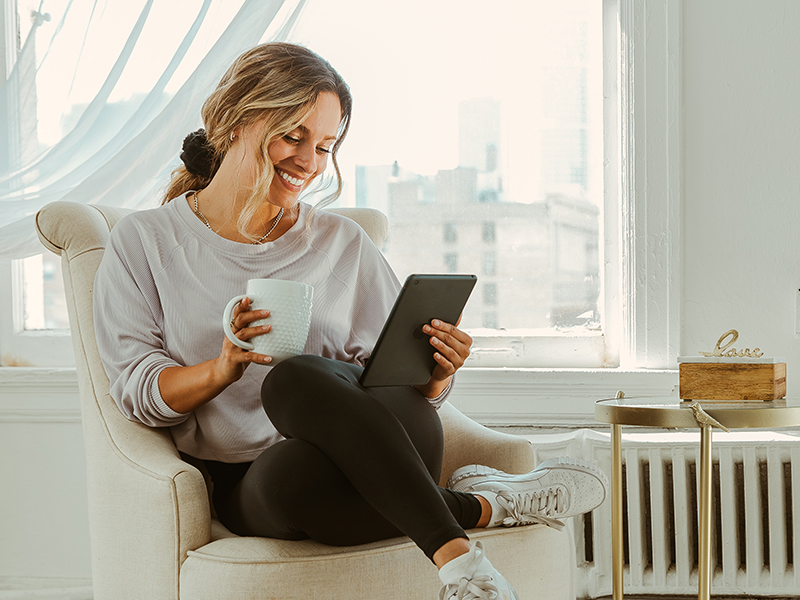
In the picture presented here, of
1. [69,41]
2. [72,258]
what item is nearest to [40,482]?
[72,258]

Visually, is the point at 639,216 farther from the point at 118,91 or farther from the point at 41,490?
the point at 41,490

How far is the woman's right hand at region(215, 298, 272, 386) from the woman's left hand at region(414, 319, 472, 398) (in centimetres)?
23

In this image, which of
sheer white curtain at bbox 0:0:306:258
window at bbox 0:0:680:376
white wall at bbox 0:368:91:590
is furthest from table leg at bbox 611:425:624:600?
white wall at bbox 0:368:91:590

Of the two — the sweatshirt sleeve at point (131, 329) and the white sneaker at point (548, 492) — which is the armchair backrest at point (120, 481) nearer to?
the sweatshirt sleeve at point (131, 329)

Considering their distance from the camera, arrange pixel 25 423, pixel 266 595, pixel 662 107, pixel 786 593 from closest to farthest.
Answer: pixel 266 595 → pixel 786 593 → pixel 662 107 → pixel 25 423

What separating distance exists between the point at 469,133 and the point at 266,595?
1.34 meters

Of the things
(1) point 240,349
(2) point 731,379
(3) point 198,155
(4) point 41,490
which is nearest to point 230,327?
(1) point 240,349

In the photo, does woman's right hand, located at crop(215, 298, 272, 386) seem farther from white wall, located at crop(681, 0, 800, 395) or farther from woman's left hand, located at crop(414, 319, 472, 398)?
white wall, located at crop(681, 0, 800, 395)

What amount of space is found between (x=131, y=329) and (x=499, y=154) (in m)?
1.10

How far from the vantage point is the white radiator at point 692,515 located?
1.59 meters

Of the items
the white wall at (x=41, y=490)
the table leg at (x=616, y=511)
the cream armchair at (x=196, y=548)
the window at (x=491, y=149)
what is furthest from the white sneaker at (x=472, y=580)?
the white wall at (x=41, y=490)

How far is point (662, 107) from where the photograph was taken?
1.73 metres

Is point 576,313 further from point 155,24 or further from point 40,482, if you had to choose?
point 40,482

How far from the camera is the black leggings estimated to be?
896 millimetres
